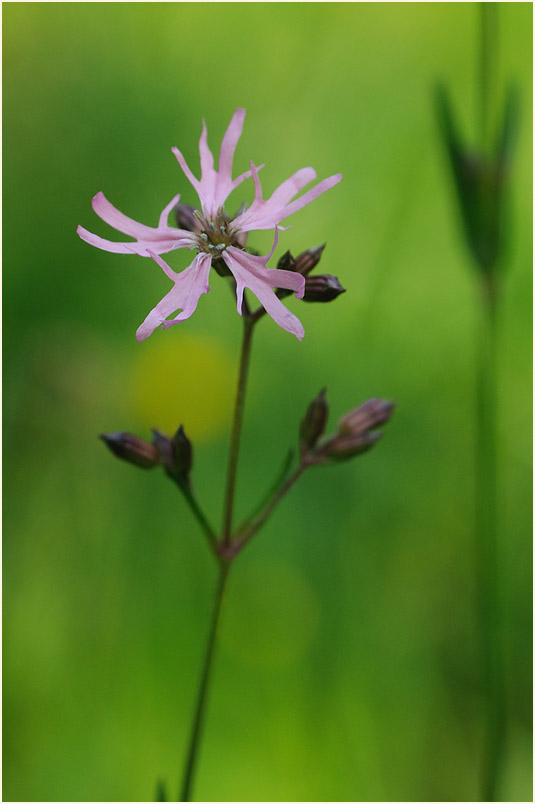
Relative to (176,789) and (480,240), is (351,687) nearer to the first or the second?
(176,789)

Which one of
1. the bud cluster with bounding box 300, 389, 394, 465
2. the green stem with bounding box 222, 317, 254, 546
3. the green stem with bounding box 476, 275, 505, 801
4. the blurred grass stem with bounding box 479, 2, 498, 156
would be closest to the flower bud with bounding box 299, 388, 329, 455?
the bud cluster with bounding box 300, 389, 394, 465

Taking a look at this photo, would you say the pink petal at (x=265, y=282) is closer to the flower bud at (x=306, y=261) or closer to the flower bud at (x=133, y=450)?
the flower bud at (x=306, y=261)

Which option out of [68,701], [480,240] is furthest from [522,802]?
[480,240]

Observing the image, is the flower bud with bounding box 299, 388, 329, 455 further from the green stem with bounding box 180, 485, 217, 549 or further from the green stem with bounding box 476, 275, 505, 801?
the green stem with bounding box 476, 275, 505, 801

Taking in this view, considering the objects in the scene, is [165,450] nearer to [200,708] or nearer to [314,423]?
[314,423]

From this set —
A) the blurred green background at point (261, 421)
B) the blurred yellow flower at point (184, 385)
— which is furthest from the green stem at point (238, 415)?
the blurred yellow flower at point (184, 385)

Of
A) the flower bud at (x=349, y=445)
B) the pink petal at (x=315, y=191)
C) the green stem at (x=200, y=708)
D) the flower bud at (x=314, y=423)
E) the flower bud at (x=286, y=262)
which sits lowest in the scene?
the green stem at (x=200, y=708)
